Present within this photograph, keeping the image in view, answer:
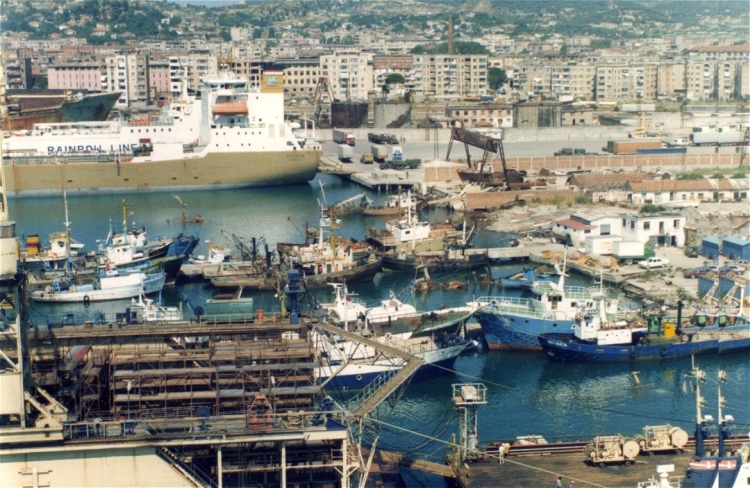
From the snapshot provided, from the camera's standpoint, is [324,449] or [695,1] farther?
[695,1]

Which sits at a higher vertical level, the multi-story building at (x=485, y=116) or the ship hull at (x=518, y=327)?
the multi-story building at (x=485, y=116)

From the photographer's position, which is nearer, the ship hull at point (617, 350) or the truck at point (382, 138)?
the ship hull at point (617, 350)

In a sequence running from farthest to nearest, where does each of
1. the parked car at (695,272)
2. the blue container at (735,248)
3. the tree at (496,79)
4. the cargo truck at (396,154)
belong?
the tree at (496,79) → the cargo truck at (396,154) → the blue container at (735,248) → the parked car at (695,272)

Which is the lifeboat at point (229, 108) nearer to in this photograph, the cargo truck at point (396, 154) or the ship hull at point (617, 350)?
the cargo truck at point (396, 154)

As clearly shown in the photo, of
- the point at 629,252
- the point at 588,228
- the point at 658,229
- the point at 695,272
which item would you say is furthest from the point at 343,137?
the point at 695,272

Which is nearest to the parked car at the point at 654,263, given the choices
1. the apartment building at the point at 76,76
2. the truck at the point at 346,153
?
the truck at the point at 346,153

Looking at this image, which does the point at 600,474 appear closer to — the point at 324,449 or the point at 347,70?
the point at 324,449

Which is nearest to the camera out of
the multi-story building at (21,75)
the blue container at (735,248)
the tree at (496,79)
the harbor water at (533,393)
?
the harbor water at (533,393)

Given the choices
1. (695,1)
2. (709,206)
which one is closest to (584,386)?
(709,206)
